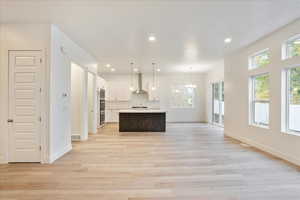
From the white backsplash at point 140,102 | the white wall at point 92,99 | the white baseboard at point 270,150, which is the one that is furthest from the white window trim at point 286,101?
the white backsplash at point 140,102

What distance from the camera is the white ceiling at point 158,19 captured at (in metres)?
3.14

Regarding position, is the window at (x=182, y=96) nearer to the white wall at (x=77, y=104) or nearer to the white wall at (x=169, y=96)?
the white wall at (x=169, y=96)

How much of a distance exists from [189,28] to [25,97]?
377 centimetres

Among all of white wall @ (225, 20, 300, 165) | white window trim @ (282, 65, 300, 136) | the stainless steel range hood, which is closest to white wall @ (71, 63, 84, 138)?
the stainless steel range hood

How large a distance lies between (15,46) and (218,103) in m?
8.26

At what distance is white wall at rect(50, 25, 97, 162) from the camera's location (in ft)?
12.8

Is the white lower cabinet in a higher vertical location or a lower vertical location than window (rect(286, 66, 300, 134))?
lower

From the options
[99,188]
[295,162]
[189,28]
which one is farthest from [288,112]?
[99,188]

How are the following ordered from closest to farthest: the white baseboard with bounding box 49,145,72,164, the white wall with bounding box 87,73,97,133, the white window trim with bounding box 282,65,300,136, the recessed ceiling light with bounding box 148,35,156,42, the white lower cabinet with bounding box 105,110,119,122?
the white baseboard with bounding box 49,145,72,164 < the white window trim with bounding box 282,65,300,136 < the recessed ceiling light with bounding box 148,35,156,42 < the white wall with bounding box 87,73,97,133 < the white lower cabinet with bounding box 105,110,119,122

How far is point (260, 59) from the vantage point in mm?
5168

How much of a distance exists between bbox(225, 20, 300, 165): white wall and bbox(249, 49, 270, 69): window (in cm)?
14

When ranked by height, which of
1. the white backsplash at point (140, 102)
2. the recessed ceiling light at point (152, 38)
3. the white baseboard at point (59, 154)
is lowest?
the white baseboard at point (59, 154)

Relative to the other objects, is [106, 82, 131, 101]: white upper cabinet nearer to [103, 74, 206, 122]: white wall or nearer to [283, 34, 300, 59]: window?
[103, 74, 206, 122]: white wall

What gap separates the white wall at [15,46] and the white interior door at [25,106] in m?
0.10
